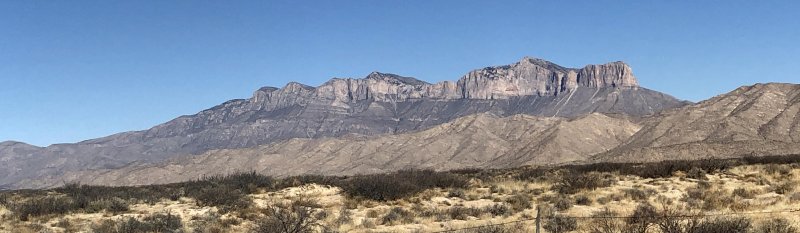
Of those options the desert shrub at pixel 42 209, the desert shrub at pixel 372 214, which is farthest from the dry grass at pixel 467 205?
the desert shrub at pixel 42 209

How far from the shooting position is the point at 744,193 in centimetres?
2202

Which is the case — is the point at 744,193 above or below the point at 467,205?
above

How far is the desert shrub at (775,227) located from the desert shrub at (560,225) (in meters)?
4.23

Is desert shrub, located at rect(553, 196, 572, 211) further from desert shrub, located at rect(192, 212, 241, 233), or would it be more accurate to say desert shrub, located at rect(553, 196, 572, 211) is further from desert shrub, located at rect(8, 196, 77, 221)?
desert shrub, located at rect(8, 196, 77, 221)

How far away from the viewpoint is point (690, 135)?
379 ft

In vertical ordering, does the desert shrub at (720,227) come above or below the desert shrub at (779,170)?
below

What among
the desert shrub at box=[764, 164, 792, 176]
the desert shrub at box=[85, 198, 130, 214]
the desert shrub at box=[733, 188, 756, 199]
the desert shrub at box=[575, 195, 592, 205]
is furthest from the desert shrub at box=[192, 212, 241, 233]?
the desert shrub at box=[764, 164, 792, 176]

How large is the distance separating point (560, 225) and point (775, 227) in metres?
4.92

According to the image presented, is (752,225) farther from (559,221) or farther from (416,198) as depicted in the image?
(416,198)

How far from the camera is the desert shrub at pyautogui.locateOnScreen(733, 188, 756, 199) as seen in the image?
70.8 feet

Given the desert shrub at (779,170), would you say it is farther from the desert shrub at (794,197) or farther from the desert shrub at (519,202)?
the desert shrub at (519,202)

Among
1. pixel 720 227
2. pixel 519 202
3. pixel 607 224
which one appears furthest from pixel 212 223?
pixel 720 227

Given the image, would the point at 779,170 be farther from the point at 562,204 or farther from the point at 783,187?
the point at 562,204

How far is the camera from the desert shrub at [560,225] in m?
16.6
